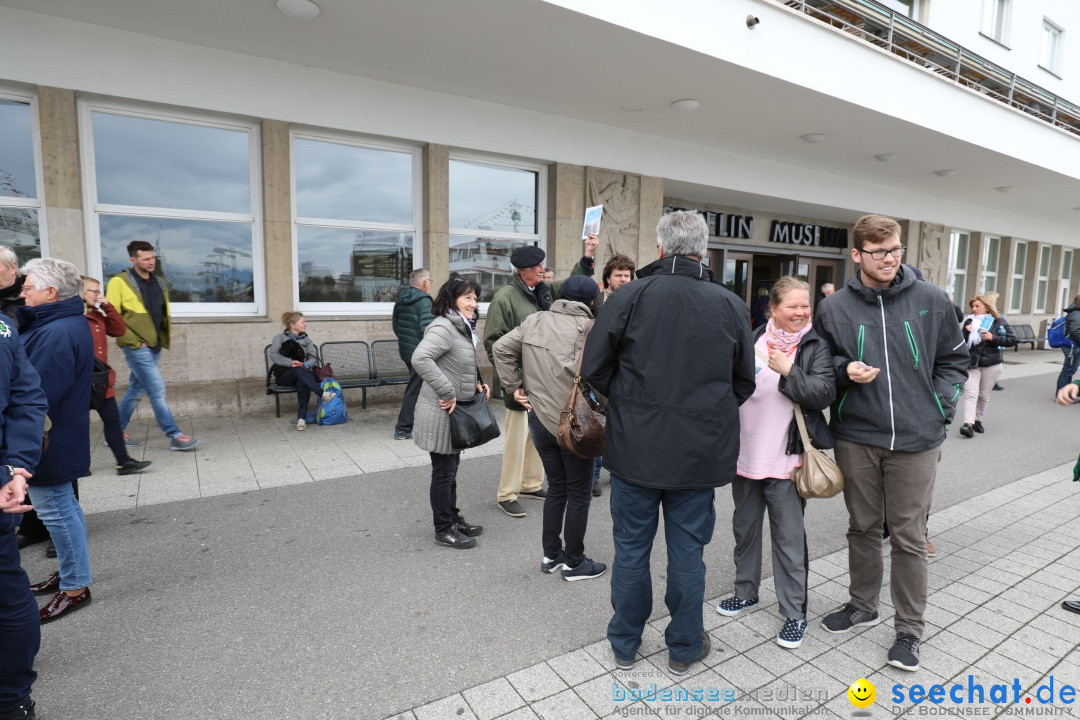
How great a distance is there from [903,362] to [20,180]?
8.12 metres

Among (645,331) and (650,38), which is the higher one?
(650,38)

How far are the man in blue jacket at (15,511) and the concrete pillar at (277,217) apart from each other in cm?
530

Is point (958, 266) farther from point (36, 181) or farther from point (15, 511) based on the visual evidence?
point (15, 511)

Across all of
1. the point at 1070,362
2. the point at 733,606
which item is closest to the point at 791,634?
the point at 733,606

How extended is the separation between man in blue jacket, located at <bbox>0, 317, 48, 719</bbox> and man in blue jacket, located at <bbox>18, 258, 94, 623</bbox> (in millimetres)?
712

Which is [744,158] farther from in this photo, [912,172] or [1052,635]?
[1052,635]

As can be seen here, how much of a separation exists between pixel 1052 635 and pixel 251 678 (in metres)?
3.78

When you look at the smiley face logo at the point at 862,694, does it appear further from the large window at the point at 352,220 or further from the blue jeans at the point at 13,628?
the large window at the point at 352,220

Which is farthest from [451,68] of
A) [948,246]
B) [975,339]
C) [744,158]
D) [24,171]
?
[948,246]

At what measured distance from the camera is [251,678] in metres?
2.57

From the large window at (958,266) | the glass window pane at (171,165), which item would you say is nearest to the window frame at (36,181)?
the glass window pane at (171,165)

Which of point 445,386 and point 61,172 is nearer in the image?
point 445,386

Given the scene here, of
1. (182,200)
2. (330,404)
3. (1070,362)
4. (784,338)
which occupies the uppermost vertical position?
(182,200)

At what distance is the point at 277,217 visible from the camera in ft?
24.4
